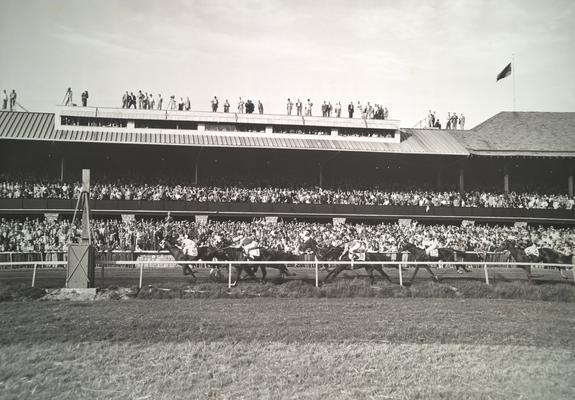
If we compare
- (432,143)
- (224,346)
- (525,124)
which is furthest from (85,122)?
(525,124)

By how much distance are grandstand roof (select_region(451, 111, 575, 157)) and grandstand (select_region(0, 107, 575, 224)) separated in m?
0.08

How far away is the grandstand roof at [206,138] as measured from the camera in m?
33.9

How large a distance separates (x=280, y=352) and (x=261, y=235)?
65.3ft

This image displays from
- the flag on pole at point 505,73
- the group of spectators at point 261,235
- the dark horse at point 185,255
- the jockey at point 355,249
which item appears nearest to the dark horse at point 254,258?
the dark horse at point 185,255

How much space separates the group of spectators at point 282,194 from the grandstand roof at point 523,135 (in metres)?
3.11

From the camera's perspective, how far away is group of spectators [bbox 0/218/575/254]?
2503cm

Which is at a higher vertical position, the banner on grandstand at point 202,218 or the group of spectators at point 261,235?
the banner on grandstand at point 202,218

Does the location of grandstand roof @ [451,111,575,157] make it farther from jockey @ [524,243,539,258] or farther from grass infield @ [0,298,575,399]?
grass infield @ [0,298,575,399]

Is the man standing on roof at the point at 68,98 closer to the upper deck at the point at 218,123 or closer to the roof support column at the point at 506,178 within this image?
the upper deck at the point at 218,123

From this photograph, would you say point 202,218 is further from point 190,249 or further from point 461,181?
point 461,181

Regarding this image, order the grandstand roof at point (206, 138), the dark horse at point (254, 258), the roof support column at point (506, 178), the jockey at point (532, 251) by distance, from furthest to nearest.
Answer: the roof support column at point (506, 178) → the grandstand roof at point (206, 138) → the jockey at point (532, 251) → the dark horse at point (254, 258)

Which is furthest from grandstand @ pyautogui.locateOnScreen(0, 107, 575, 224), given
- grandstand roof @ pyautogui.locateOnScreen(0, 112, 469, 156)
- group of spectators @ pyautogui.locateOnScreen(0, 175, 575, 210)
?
group of spectators @ pyautogui.locateOnScreen(0, 175, 575, 210)

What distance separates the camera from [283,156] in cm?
3831

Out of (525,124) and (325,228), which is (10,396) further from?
(525,124)
